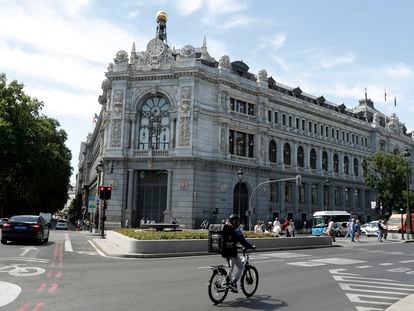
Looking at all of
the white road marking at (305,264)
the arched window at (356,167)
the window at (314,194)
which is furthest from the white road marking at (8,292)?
the arched window at (356,167)

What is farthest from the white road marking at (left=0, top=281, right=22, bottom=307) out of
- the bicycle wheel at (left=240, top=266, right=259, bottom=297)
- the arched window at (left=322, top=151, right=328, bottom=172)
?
the arched window at (left=322, top=151, right=328, bottom=172)

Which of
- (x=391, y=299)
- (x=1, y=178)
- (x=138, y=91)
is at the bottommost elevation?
(x=391, y=299)

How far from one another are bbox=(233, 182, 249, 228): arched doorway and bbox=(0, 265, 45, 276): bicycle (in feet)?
135

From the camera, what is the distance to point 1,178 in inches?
2478

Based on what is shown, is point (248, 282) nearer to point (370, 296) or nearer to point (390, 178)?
point (370, 296)

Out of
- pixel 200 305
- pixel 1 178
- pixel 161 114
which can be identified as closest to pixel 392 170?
pixel 161 114

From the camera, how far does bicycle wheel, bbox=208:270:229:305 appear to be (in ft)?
31.6

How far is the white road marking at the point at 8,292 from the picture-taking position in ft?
29.4

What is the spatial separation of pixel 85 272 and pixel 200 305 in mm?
5482

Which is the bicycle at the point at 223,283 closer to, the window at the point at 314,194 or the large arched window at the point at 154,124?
the large arched window at the point at 154,124

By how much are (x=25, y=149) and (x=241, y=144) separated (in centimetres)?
2698

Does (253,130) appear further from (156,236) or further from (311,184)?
(156,236)

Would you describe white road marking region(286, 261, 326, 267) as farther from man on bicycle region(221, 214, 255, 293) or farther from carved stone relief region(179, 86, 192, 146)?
carved stone relief region(179, 86, 192, 146)

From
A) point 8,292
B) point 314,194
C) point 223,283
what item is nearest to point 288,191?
point 314,194
